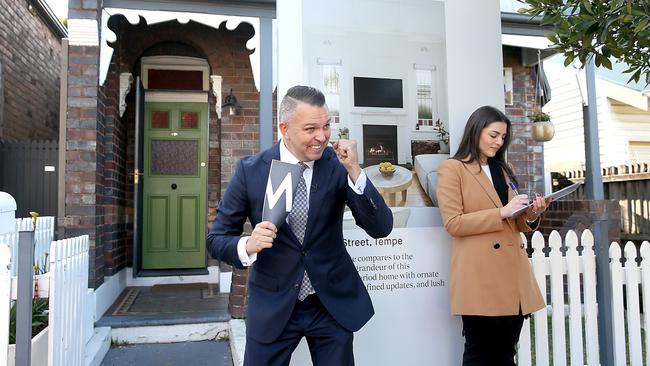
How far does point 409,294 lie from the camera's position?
2.42 m

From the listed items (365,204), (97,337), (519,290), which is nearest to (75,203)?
(97,337)

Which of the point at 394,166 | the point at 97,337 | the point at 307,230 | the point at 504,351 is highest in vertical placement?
the point at 394,166

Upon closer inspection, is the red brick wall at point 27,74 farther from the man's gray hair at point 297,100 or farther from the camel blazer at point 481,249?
the camel blazer at point 481,249

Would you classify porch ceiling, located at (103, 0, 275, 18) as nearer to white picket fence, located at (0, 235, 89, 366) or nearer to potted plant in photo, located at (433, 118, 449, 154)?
white picket fence, located at (0, 235, 89, 366)

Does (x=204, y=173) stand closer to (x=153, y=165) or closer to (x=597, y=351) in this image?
(x=153, y=165)

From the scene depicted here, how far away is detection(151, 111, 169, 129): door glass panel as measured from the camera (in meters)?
6.11

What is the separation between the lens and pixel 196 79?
6.13 m

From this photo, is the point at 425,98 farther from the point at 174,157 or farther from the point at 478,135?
the point at 174,157

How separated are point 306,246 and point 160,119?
4.94 m

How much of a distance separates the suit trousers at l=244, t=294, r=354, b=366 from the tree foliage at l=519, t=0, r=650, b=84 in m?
1.80

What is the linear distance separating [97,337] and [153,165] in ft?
8.22

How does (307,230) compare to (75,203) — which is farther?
(75,203)

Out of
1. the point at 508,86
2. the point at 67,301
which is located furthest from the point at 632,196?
the point at 67,301

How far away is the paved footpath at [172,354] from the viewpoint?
403 centimetres
